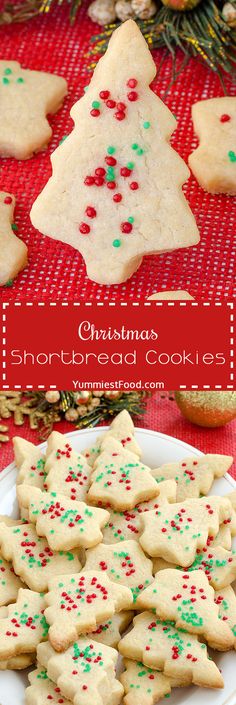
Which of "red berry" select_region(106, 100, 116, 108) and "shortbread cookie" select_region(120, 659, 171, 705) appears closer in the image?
"shortbread cookie" select_region(120, 659, 171, 705)

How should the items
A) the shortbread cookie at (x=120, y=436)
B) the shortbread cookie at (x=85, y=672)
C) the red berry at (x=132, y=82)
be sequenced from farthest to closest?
the shortbread cookie at (x=120, y=436)
the red berry at (x=132, y=82)
the shortbread cookie at (x=85, y=672)

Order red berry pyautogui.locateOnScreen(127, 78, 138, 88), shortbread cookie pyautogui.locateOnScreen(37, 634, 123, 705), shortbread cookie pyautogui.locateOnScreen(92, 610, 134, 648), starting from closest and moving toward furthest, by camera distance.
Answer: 1. shortbread cookie pyautogui.locateOnScreen(37, 634, 123, 705)
2. shortbread cookie pyautogui.locateOnScreen(92, 610, 134, 648)
3. red berry pyautogui.locateOnScreen(127, 78, 138, 88)

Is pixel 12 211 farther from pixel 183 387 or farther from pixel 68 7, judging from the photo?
pixel 68 7

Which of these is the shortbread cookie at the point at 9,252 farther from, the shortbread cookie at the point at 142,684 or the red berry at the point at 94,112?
the shortbread cookie at the point at 142,684

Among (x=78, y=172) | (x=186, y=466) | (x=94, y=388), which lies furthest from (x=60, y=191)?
(x=186, y=466)

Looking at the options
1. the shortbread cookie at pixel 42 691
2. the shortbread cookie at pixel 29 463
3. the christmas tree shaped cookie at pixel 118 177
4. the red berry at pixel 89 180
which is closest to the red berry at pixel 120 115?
the christmas tree shaped cookie at pixel 118 177

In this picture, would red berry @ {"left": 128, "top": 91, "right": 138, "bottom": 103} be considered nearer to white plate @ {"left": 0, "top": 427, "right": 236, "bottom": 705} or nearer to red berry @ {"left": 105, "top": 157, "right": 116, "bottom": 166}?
red berry @ {"left": 105, "top": 157, "right": 116, "bottom": 166}

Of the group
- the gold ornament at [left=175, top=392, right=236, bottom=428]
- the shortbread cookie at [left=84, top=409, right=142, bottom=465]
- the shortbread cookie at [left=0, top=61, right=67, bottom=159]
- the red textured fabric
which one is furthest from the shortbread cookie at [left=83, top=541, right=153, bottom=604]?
the shortbread cookie at [left=0, top=61, right=67, bottom=159]
